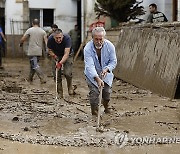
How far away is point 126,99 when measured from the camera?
39.2 ft

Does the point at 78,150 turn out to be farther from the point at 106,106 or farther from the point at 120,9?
the point at 120,9

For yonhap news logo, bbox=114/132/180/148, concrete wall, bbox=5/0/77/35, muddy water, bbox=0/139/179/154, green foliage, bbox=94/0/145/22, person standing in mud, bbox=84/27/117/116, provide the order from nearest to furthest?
muddy water, bbox=0/139/179/154 < yonhap news logo, bbox=114/132/180/148 < person standing in mud, bbox=84/27/117/116 < green foliage, bbox=94/0/145/22 < concrete wall, bbox=5/0/77/35

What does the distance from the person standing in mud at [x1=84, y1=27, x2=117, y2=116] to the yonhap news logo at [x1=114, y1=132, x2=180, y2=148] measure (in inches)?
46.0

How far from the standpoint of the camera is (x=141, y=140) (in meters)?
7.40

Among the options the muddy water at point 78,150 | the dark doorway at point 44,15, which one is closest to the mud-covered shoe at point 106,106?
the muddy water at point 78,150

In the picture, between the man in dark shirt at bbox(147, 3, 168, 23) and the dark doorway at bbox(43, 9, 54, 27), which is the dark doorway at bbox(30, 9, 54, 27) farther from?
the man in dark shirt at bbox(147, 3, 168, 23)

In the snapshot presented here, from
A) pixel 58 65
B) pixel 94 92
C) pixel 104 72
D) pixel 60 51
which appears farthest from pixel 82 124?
pixel 60 51

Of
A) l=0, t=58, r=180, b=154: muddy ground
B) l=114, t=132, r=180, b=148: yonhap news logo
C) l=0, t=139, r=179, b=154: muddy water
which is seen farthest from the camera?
l=114, t=132, r=180, b=148: yonhap news logo

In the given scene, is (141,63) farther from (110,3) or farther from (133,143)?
(133,143)

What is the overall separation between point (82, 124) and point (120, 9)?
38.5ft

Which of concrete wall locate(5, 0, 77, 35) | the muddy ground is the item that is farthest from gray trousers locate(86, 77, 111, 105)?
concrete wall locate(5, 0, 77, 35)

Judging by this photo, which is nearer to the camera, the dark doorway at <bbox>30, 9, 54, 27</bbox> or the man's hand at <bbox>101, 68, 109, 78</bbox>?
the man's hand at <bbox>101, 68, 109, 78</bbox>

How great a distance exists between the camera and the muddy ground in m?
7.06

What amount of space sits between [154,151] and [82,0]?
21930mm
